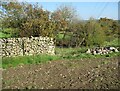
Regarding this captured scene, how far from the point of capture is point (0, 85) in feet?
29.5

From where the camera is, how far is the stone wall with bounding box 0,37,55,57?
62.0 feet

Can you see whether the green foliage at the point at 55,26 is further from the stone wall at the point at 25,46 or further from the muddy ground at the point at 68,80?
the muddy ground at the point at 68,80

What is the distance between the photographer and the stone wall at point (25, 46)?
18.9m

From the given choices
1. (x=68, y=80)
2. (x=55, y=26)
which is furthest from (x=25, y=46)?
(x=68, y=80)

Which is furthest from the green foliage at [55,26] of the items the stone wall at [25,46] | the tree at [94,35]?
the stone wall at [25,46]

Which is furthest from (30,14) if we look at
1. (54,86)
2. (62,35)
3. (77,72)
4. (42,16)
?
(54,86)

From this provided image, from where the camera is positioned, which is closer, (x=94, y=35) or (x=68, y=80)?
(x=68, y=80)

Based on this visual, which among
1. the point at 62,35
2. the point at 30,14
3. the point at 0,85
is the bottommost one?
the point at 0,85

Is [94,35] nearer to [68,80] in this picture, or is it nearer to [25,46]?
[25,46]

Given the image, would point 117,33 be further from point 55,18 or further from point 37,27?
point 37,27

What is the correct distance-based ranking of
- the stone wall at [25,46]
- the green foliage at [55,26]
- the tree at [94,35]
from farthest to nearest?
the tree at [94,35], the green foliage at [55,26], the stone wall at [25,46]

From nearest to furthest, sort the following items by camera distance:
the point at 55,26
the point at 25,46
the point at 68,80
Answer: the point at 68,80 → the point at 25,46 → the point at 55,26

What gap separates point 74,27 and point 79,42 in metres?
2.15

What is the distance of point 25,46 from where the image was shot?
766 inches
